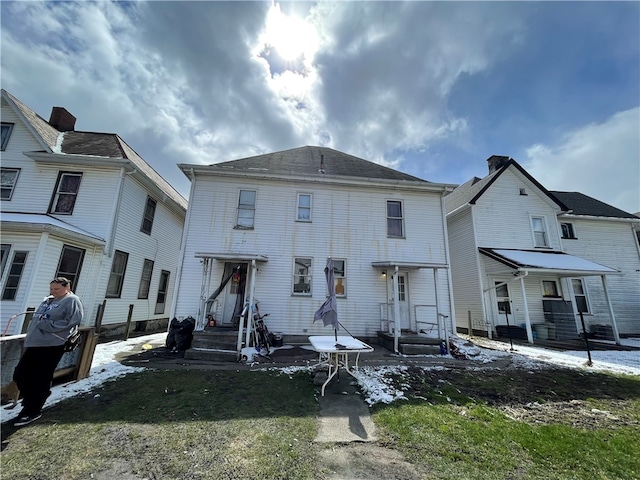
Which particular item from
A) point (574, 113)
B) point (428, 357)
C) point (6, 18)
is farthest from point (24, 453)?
point (574, 113)

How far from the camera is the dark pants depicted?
11.5 feet

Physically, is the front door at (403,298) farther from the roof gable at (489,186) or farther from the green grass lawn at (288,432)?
the roof gable at (489,186)

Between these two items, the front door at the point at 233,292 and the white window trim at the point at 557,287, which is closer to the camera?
the front door at the point at 233,292

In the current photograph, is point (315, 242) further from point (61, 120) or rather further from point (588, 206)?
point (588, 206)

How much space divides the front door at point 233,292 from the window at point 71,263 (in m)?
5.49

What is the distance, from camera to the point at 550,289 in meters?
12.8

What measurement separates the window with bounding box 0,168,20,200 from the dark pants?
11.2 metres

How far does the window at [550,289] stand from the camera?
41.7ft

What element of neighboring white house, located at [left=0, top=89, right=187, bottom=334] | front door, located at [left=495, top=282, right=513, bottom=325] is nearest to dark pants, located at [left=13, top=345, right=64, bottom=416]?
neighboring white house, located at [left=0, top=89, right=187, bottom=334]

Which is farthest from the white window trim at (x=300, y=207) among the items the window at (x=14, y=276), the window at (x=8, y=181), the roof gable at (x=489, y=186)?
the window at (x=8, y=181)

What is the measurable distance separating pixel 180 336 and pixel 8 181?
10.5 m

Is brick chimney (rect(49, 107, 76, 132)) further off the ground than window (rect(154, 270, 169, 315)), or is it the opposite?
brick chimney (rect(49, 107, 76, 132))

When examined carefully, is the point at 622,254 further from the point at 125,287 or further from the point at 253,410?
the point at 125,287

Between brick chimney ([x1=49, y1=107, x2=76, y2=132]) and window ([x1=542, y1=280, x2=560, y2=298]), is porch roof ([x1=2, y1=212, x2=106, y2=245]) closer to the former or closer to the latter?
brick chimney ([x1=49, y1=107, x2=76, y2=132])
